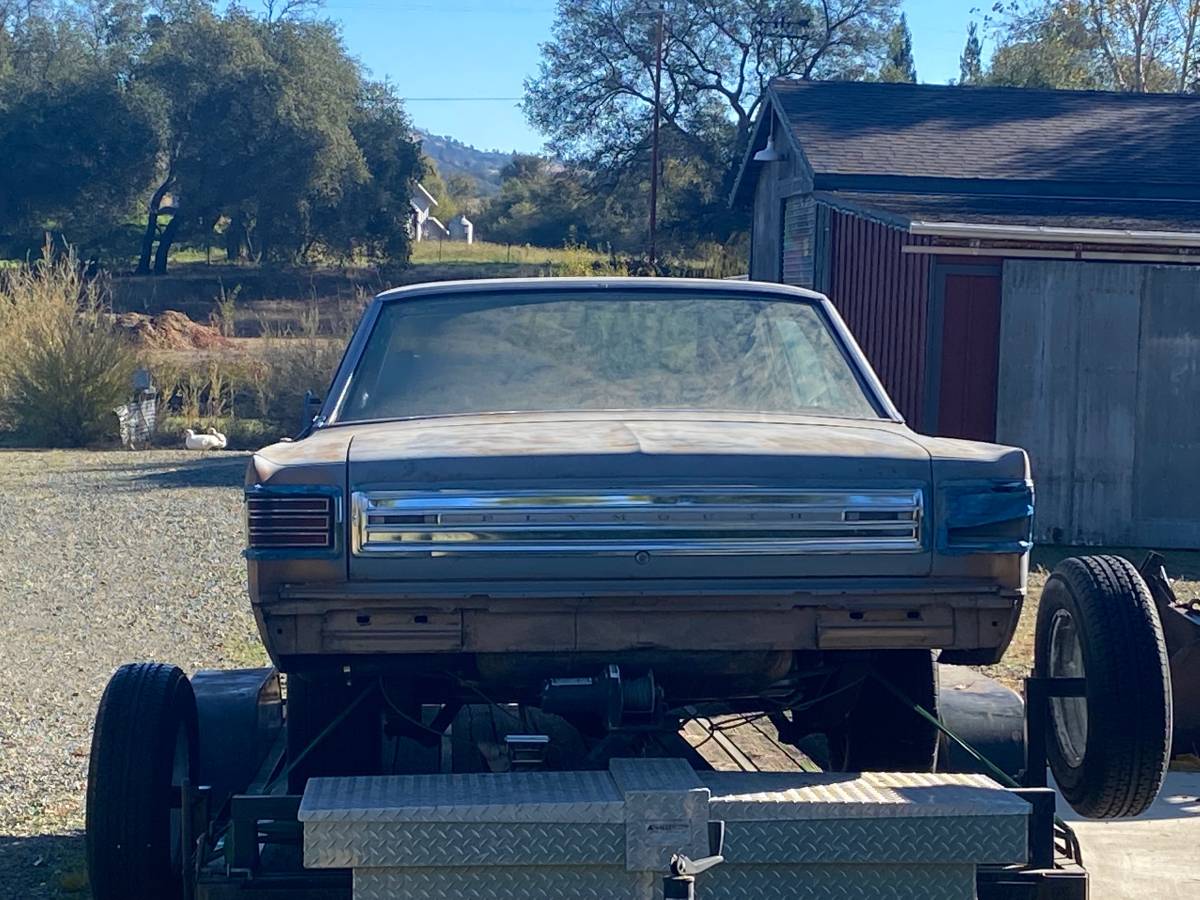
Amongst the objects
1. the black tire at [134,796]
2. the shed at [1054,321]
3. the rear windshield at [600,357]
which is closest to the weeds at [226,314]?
the shed at [1054,321]

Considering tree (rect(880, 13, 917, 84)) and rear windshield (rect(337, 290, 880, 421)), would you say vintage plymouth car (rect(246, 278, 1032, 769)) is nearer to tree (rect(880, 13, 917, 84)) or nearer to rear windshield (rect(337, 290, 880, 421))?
rear windshield (rect(337, 290, 880, 421))

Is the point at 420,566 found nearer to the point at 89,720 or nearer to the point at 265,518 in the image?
the point at 265,518

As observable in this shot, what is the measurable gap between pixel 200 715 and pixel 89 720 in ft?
6.89

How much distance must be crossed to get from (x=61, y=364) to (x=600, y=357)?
17.1 m

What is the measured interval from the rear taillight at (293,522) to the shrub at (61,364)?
17851mm

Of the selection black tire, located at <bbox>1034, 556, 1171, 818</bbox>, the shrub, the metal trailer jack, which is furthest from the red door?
the shrub

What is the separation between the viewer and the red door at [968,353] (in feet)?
45.6

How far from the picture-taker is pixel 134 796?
4109 mm

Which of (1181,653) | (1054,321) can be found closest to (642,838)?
(1181,653)

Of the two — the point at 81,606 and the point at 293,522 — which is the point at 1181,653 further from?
the point at 81,606

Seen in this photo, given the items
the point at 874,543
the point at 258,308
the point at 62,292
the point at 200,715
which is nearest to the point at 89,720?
the point at 200,715

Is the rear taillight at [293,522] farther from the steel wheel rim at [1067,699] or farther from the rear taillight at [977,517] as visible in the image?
the steel wheel rim at [1067,699]

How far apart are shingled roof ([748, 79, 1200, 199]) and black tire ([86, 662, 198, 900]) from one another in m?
14.6

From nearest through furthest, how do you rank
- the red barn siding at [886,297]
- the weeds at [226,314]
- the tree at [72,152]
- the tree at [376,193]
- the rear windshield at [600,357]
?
1. the rear windshield at [600,357]
2. the red barn siding at [886,297]
3. the weeds at [226,314]
4. the tree at [72,152]
5. the tree at [376,193]
